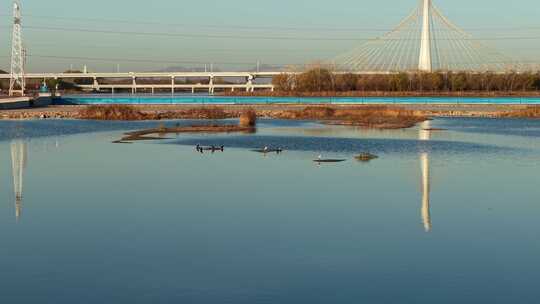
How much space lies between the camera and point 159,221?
16906 millimetres

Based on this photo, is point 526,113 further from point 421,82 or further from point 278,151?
point 278,151

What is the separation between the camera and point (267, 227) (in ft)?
53.7

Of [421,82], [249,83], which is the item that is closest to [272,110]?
[421,82]

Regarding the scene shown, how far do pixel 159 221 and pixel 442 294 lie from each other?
745cm

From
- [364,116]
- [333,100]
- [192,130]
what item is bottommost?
[192,130]

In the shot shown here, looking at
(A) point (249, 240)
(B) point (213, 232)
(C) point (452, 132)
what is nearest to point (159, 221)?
(B) point (213, 232)

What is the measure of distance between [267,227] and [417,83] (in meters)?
81.5

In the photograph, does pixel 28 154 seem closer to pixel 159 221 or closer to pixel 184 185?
pixel 184 185

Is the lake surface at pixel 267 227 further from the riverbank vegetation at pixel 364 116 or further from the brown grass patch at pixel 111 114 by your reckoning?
the brown grass patch at pixel 111 114

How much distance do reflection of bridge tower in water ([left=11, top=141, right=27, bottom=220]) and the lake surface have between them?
0.23 ft

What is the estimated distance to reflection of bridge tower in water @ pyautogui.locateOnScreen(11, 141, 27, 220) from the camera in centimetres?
1940

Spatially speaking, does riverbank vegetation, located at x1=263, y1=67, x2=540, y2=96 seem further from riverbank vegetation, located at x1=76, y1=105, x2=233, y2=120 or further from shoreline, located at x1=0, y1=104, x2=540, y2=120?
riverbank vegetation, located at x1=76, y1=105, x2=233, y2=120

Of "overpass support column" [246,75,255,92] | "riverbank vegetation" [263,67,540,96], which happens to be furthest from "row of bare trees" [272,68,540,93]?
"overpass support column" [246,75,255,92]

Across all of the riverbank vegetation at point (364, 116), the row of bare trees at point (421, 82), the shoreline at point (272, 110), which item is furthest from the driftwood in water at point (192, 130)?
the row of bare trees at point (421, 82)
